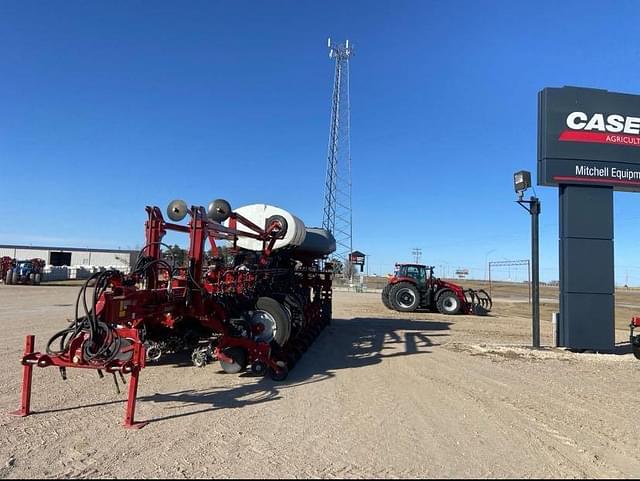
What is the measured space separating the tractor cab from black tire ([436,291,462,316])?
3.84ft

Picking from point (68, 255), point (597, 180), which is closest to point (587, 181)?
point (597, 180)

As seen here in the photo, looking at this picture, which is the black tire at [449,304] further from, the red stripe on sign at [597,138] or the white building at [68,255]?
the white building at [68,255]

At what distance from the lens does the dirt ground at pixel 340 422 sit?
14.0 feet

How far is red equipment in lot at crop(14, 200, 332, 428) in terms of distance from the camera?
18.0 feet

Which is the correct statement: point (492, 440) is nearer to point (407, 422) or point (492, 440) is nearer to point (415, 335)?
point (407, 422)

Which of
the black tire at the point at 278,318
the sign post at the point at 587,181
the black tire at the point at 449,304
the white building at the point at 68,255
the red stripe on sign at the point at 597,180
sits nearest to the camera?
the black tire at the point at 278,318

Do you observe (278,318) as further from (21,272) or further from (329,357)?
(21,272)

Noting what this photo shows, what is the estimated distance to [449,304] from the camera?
22828 mm

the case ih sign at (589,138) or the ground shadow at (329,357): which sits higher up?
the case ih sign at (589,138)

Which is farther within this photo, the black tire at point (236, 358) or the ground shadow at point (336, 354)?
the black tire at point (236, 358)

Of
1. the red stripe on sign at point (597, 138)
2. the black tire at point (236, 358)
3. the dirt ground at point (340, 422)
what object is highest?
the red stripe on sign at point (597, 138)

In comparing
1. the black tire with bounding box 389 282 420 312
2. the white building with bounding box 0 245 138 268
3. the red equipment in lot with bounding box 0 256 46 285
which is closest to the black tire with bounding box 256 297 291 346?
the black tire with bounding box 389 282 420 312

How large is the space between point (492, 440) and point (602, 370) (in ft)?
18.0

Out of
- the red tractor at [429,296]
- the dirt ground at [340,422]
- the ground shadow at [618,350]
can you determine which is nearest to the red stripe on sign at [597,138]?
the ground shadow at [618,350]
